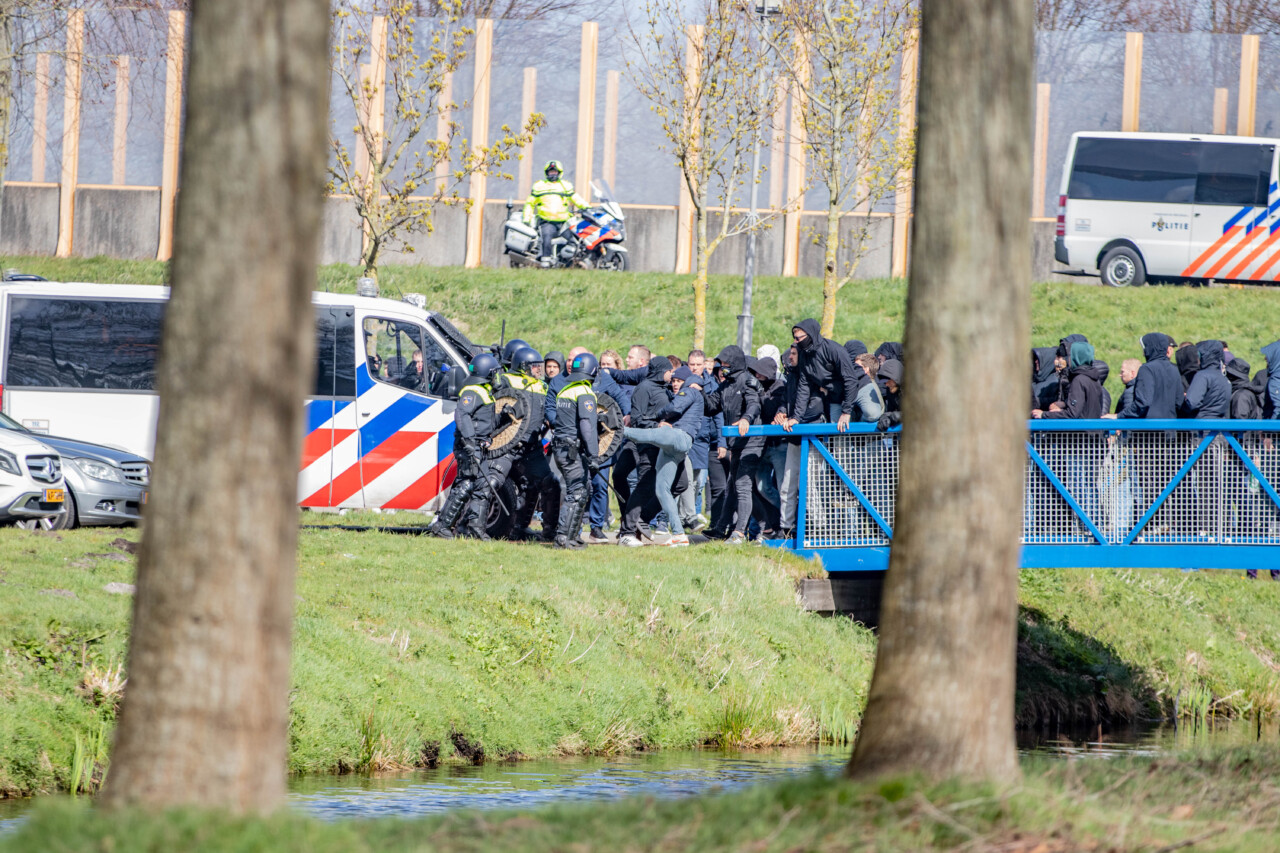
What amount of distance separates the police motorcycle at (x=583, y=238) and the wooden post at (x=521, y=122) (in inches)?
27.0

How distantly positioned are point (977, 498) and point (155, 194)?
26.6 metres

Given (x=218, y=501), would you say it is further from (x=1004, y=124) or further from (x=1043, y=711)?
(x=1043, y=711)

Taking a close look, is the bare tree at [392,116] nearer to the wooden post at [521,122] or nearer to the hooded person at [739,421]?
the wooden post at [521,122]

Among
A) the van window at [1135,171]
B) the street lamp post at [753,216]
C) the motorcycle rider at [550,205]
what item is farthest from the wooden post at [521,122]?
the van window at [1135,171]

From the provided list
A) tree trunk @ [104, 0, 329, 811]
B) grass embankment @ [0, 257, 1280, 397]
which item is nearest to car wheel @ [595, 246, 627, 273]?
grass embankment @ [0, 257, 1280, 397]

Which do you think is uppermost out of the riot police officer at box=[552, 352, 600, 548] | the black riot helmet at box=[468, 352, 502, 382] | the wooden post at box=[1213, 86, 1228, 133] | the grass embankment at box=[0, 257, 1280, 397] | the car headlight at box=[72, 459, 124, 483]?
the wooden post at box=[1213, 86, 1228, 133]

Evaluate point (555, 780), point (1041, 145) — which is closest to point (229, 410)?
point (555, 780)

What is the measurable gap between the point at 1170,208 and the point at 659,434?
678 inches

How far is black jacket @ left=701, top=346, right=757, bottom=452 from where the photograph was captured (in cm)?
1445

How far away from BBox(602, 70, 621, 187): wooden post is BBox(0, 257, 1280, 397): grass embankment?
2267 millimetres

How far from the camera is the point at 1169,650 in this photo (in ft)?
52.2

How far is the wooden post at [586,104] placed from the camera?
2886 cm

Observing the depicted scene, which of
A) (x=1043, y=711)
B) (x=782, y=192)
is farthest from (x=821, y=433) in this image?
(x=782, y=192)

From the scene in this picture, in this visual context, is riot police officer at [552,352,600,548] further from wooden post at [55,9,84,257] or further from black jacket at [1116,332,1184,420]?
wooden post at [55,9,84,257]
